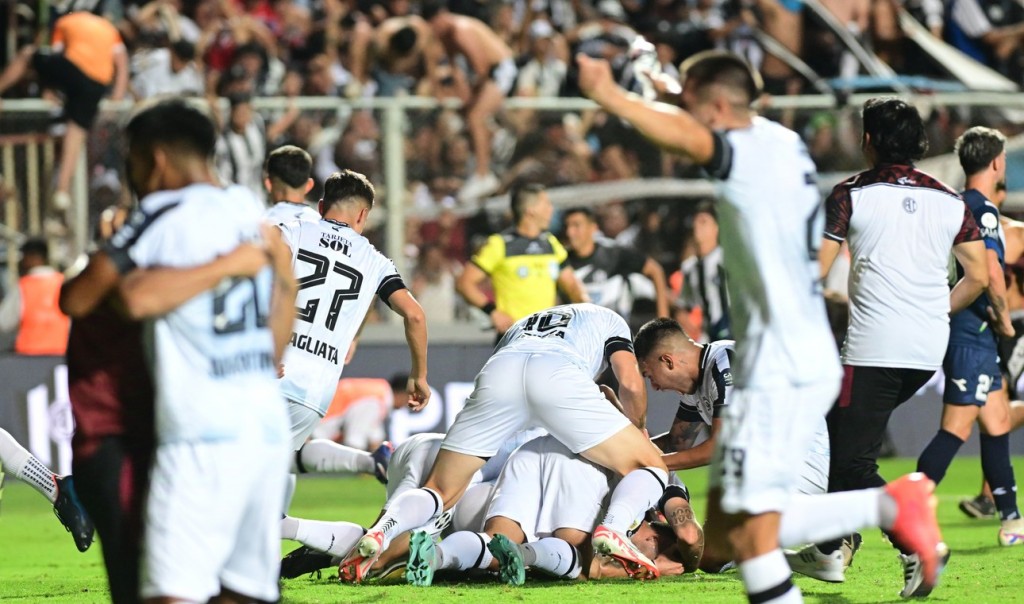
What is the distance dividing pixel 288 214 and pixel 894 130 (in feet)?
11.1

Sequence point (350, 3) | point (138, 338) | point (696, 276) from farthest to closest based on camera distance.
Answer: point (350, 3) → point (696, 276) → point (138, 338)

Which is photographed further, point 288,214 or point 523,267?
point 523,267

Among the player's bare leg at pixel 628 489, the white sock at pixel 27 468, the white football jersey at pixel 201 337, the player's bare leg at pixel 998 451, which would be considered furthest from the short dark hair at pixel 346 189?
the player's bare leg at pixel 998 451

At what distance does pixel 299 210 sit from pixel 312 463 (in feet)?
6.49

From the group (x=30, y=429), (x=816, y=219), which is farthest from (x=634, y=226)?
(x=816, y=219)

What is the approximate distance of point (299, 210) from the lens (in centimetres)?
824

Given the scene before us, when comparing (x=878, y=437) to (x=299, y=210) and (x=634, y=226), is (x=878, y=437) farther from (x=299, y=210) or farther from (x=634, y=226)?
(x=634, y=226)

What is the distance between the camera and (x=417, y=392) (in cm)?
801

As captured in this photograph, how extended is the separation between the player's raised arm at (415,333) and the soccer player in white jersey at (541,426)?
0.44 metres

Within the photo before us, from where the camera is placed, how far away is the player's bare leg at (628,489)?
7004 mm

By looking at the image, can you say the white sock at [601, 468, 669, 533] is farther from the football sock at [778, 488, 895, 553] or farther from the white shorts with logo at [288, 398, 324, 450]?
the football sock at [778, 488, 895, 553]

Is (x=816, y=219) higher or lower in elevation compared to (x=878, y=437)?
higher

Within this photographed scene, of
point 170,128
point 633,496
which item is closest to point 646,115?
point 170,128

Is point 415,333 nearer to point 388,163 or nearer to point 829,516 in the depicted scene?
point 829,516
